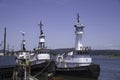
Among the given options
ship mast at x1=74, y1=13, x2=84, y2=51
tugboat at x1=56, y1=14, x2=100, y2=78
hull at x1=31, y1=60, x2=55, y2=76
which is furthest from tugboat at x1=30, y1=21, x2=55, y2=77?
ship mast at x1=74, y1=13, x2=84, y2=51

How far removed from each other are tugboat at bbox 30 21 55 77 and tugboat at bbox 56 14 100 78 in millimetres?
3915

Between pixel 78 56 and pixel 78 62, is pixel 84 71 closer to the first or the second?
pixel 78 62

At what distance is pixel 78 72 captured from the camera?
4103cm

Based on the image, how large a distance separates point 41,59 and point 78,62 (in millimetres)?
6209

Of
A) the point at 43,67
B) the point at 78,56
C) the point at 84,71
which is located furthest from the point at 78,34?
the point at 43,67

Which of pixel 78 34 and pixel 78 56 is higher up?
pixel 78 34

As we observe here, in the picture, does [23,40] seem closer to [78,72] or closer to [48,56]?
[48,56]

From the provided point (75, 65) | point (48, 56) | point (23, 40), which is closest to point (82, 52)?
point (75, 65)

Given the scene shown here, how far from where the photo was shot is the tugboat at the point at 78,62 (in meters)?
40.5

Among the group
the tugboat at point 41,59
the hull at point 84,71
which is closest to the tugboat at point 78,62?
the hull at point 84,71

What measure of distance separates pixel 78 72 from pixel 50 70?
18.5 feet

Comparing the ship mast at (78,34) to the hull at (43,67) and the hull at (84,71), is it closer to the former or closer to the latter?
the hull at (84,71)

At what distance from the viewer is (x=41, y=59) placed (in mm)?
39906

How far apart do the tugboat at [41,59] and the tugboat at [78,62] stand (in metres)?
3.92
